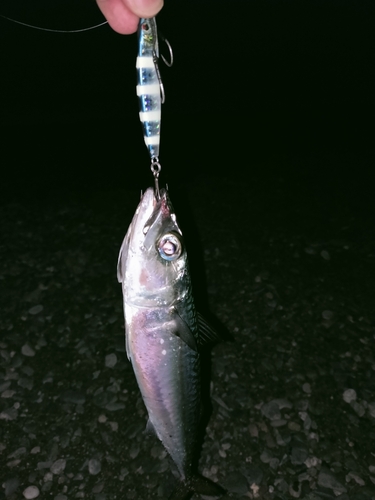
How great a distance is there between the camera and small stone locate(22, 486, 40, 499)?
2873 mm

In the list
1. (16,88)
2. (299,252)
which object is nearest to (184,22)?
(16,88)

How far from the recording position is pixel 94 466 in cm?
304

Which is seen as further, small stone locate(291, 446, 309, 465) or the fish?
small stone locate(291, 446, 309, 465)

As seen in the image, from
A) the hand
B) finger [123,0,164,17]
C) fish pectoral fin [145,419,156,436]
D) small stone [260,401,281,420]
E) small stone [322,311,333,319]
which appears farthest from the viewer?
small stone [322,311,333,319]

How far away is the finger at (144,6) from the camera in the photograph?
1.74m

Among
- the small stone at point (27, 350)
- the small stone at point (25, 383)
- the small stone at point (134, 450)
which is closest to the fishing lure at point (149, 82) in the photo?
the small stone at point (134, 450)

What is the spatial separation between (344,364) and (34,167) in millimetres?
5113

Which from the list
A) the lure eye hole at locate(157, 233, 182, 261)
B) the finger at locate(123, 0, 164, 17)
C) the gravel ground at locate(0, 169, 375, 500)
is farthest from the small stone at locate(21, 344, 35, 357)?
the finger at locate(123, 0, 164, 17)

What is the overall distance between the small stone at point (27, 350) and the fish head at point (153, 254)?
2304mm

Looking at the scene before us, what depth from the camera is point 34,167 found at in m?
6.57

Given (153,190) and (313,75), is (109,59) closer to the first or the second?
(313,75)

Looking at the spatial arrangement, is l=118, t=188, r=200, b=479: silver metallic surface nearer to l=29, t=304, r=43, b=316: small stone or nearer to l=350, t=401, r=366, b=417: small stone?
l=350, t=401, r=366, b=417: small stone

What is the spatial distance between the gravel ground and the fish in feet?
3.98

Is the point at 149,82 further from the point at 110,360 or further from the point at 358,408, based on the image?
the point at 358,408
